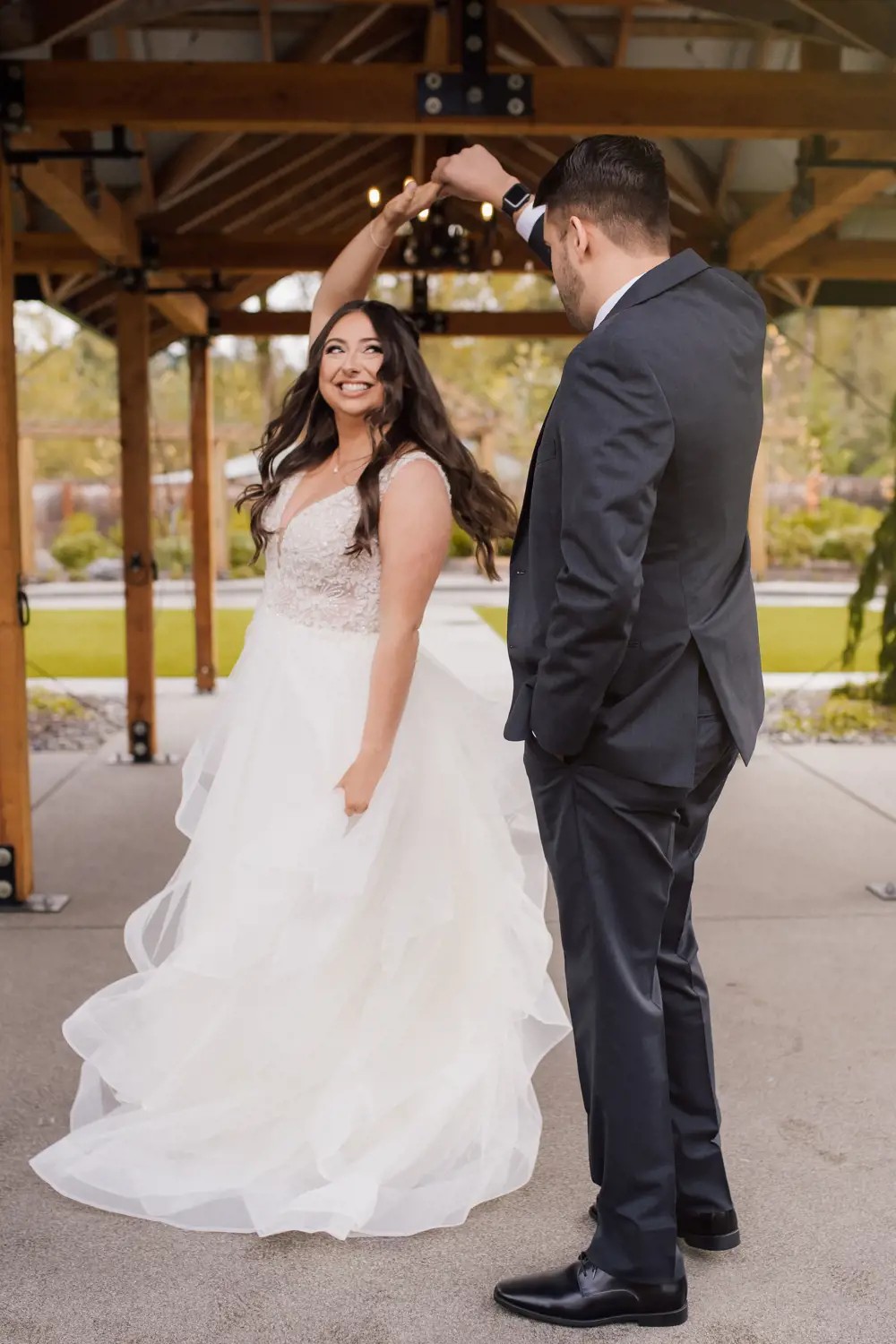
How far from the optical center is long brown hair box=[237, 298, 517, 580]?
2.51m

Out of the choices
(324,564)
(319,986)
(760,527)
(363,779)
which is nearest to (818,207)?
(324,564)

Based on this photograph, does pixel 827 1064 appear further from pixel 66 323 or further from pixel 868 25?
pixel 66 323

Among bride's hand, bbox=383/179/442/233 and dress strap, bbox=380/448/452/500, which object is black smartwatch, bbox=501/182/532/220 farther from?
dress strap, bbox=380/448/452/500

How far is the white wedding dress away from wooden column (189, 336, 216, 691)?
6205 millimetres

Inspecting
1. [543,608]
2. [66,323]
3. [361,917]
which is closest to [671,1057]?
[361,917]

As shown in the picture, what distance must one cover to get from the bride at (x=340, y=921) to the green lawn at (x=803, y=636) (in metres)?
8.80

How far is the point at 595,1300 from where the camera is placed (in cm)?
216

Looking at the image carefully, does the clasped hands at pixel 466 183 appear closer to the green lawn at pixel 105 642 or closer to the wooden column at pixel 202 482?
the wooden column at pixel 202 482

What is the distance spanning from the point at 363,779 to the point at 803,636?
40.8 ft

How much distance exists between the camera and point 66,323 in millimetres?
30188

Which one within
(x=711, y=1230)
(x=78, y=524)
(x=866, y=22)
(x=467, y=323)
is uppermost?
(x=866, y=22)

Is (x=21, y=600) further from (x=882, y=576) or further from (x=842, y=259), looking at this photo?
(x=882, y=576)

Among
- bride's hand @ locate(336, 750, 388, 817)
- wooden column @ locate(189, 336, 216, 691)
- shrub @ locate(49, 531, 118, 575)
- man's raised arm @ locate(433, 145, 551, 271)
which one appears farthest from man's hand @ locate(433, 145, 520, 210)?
shrub @ locate(49, 531, 118, 575)

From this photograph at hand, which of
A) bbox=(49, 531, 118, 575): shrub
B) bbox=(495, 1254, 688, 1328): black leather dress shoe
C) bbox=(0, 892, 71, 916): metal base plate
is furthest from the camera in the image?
Answer: bbox=(49, 531, 118, 575): shrub
